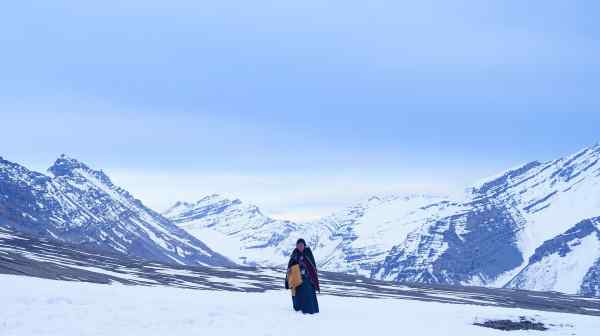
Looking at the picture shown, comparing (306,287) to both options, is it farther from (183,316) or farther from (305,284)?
(183,316)

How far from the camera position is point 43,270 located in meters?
70.1

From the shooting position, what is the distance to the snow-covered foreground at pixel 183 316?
72.2ft

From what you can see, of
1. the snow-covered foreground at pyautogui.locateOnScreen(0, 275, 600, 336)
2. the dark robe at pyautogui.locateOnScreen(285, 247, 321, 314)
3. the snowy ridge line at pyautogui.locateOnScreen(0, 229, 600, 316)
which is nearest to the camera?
the snow-covered foreground at pyautogui.locateOnScreen(0, 275, 600, 336)

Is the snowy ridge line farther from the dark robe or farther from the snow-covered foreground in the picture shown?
the dark robe

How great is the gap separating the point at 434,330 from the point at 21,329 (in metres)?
14.4

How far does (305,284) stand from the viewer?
29531 mm

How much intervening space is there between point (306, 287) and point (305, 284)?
13cm

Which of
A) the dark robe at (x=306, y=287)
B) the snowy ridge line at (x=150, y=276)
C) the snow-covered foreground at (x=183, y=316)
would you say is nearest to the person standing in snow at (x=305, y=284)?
the dark robe at (x=306, y=287)

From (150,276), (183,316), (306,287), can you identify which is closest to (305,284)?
(306,287)

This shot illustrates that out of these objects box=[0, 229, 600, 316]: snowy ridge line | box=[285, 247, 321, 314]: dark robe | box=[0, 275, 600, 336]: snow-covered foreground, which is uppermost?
box=[0, 229, 600, 316]: snowy ridge line

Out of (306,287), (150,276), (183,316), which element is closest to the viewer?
(183,316)

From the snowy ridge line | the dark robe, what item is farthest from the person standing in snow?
the snowy ridge line

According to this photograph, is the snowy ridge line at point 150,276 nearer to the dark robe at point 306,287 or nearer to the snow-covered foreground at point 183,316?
the snow-covered foreground at point 183,316

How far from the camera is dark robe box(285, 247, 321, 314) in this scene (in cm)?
2912
